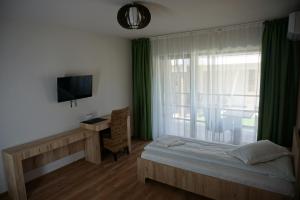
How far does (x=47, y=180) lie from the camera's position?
121 inches

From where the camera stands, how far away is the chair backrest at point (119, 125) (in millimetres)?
3487

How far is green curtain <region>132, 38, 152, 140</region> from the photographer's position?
4535 millimetres

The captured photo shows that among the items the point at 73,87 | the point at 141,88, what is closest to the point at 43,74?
the point at 73,87

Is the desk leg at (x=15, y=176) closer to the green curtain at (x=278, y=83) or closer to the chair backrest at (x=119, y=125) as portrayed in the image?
the chair backrest at (x=119, y=125)

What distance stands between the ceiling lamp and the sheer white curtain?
6.42 ft

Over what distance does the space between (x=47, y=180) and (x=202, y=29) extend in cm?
388

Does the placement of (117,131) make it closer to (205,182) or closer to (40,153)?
(40,153)

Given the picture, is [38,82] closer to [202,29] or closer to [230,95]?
[202,29]

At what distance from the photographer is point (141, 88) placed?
15.4 ft

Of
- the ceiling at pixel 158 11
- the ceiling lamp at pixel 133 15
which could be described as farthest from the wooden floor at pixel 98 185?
the ceiling at pixel 158 11

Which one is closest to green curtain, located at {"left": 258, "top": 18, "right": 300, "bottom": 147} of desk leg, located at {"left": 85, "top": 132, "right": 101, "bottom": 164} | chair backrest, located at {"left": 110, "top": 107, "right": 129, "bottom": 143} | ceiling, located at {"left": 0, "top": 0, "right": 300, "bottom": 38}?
ceiling, located at {"left": 0, "top": 0, "right": 300, "bottom": 38}

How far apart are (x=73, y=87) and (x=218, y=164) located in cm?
261

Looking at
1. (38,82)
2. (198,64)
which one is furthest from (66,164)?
(198,64)

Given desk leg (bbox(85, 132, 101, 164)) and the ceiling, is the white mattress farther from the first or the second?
the ceiling
